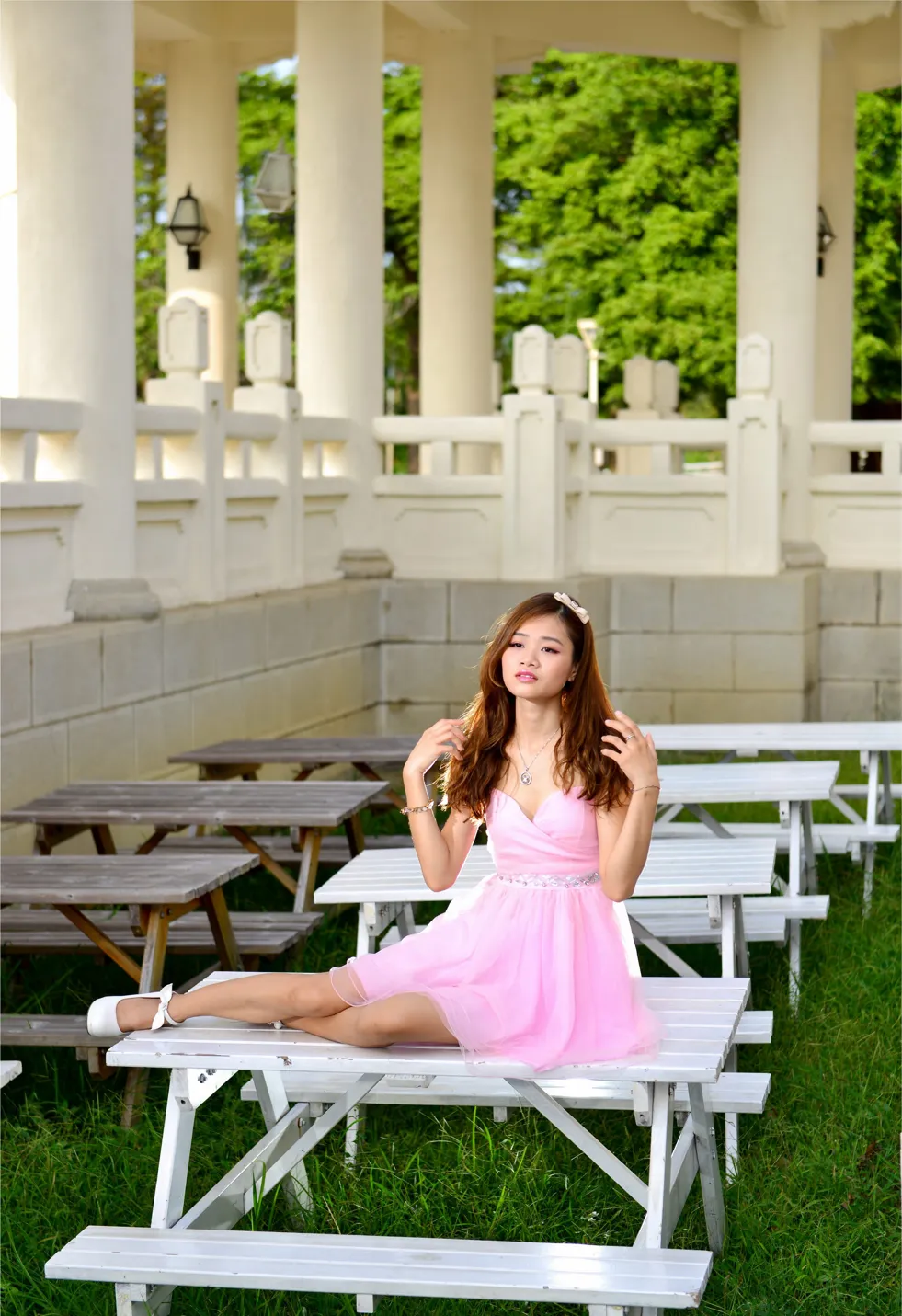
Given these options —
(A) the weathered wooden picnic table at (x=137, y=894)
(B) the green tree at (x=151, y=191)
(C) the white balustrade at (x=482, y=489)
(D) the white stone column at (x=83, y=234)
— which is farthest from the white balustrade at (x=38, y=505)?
(B) the green tree at (x=151, y=191)

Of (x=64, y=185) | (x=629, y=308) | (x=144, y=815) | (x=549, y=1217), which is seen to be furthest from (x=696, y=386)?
(x=549, y=1217)

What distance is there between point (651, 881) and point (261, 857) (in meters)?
1.52

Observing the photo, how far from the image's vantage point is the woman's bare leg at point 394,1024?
371cm

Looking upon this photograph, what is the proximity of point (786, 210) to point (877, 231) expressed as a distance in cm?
1513

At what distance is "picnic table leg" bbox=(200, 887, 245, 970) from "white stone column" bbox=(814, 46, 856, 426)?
10.6 meters

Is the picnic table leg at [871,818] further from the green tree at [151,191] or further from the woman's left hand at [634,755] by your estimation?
the green tree at [151,191]

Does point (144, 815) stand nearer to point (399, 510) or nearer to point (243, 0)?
point (399, 510)

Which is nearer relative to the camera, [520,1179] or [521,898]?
[521,898]

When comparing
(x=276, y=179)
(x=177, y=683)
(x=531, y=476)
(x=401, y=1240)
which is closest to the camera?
(x=401, y=1240)

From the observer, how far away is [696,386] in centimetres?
2702

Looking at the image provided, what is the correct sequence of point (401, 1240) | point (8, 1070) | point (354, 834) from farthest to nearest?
point (354, 834) < point (8, 1070) < point (401, 1240)

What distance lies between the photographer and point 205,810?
6047 millimetres

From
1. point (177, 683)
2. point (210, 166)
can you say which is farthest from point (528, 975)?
point (210, 166)

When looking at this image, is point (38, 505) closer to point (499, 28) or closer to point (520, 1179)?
point (520, 1179)
